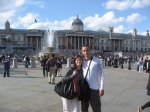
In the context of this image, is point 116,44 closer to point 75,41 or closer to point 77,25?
point 77,25

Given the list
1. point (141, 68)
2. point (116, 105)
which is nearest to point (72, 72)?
point (116, 105)

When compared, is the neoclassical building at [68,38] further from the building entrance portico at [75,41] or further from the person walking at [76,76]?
the person walking at [76,76]

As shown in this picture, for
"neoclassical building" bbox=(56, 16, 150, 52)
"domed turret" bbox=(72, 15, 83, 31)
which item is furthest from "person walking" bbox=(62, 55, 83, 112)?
"domed turret" bbox=(72, 15, 83, 31)

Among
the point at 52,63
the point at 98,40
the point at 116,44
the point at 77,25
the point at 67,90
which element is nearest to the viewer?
the point at 67,90

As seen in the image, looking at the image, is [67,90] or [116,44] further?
[116,44]

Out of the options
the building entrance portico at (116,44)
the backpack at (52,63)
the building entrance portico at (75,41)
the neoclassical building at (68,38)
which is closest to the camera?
the backpack at (52,63)

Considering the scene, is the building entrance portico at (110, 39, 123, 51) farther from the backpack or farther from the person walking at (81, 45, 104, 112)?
the person walking at (81, 45, 104, 112)

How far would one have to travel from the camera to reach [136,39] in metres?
163

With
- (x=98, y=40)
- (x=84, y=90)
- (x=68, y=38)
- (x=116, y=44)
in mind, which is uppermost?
(x=68, y=38)

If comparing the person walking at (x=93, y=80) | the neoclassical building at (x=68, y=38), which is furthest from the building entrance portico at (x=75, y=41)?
the person walking at (x=93, y=80)

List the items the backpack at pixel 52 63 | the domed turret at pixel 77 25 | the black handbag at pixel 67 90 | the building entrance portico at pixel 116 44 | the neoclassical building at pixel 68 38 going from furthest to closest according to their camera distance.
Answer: the building entrance portico at pixel 116 44
the domed turret at pixel 77 25
the neoclassical building at pixel 68 38
the backpack at pixel 52 63
the black handbag at pixel 67 90

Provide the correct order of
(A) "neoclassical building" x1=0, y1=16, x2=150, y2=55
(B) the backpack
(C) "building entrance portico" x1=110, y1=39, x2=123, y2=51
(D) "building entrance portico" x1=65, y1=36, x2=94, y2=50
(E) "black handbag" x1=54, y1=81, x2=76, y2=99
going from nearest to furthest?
(E) "black handbag" x1=54, y1=81, x2=76, y2=99
(B) the backpack
(A) "neoclassical building" x1=0, y1=16, x2=150, y2=55
(D) "building entrance portico" x1=65, y1=36, x2=94, y2=50
(C) "building entrance portico" x1=110, y1=39, x2=123, y2=51

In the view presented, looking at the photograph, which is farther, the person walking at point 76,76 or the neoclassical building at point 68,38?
the neoclassical building at point 68,38

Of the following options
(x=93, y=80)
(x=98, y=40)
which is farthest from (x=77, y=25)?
(x=93, y=80)
